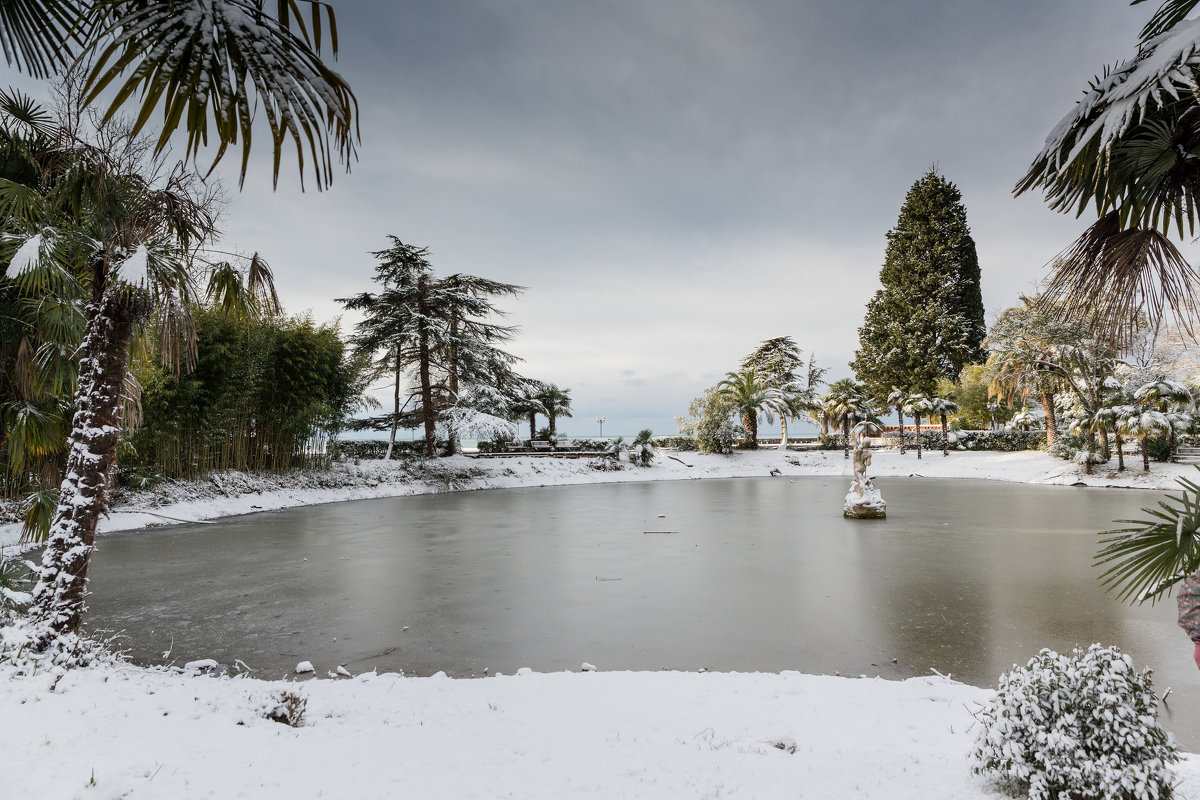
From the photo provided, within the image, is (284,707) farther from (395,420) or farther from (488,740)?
(395,420)

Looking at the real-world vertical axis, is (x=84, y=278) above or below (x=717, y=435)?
above

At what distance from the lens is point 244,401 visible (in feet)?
50.8

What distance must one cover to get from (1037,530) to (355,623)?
12.0m

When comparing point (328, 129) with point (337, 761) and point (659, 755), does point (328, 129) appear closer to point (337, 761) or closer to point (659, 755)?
point (337, 761)

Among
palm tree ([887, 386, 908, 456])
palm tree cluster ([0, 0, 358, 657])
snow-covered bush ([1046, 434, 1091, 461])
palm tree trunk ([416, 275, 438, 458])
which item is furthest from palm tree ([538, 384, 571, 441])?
palm tree cluster ([0, 0, 358, 657])

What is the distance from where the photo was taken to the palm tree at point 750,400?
3403 centimetres

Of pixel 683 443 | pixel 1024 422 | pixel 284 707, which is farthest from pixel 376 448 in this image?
pixel 1024 422

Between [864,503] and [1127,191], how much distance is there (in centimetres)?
1191

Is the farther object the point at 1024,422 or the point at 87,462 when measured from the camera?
the point at 1024,422

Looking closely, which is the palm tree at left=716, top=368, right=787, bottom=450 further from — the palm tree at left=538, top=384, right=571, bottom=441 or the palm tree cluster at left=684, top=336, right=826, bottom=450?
the palm tree at left=538, top=384, right=571, bottom=441

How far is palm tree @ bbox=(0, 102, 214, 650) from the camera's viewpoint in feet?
12.1

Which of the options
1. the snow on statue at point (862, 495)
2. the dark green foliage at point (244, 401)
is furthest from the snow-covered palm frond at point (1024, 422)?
the dark green foliage at point (244, 401)

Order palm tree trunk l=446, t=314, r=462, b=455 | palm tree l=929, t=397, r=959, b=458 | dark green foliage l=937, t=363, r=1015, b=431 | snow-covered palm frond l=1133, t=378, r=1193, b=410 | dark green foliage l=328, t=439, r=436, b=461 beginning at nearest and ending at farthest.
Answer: snow-covered palm frond l=1133, t=378, r=1193, b=410 → palm tree trunk l=446, t=314, r=462, b=455 → dark green foliage l=328, t=439, r=436, b=461 → palm tree l=929, t=397, r=959, b=458 → dark green foliage l=937, t=363, r=1015, b=431

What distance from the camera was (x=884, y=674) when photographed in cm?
420
